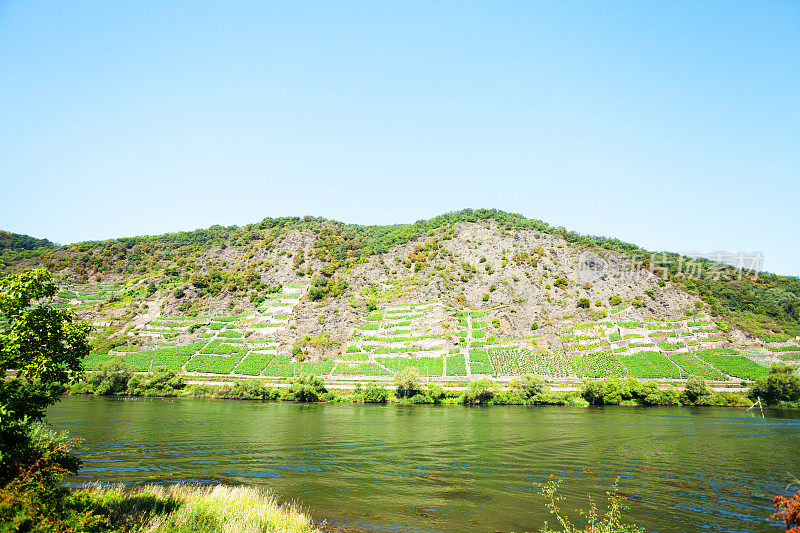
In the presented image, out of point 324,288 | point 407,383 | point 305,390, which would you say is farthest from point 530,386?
point 324,288

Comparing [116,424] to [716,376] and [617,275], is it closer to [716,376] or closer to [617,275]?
[716,376]

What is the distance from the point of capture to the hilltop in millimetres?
82312

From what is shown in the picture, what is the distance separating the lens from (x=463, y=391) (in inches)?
2746

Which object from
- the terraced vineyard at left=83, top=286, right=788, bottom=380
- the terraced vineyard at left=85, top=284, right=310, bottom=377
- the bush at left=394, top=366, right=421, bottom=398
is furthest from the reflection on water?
the terraced vineyard at left=85, top=284, right=310, bottom=377

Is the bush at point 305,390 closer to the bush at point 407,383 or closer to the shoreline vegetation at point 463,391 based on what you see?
the shoreline vegetation at point 463,391

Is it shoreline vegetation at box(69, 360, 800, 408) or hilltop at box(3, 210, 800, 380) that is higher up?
hilltop at box(3, 210, 800, 380)

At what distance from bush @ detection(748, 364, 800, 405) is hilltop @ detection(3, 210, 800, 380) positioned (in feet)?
18.5

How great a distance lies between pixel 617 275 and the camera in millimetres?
110062

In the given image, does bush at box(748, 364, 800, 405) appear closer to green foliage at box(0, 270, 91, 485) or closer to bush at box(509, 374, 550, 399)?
bush at box(509, 374, 550, 399)

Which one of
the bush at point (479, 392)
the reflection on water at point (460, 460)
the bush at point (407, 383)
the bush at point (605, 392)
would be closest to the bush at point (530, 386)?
the bush at point (479, 392)

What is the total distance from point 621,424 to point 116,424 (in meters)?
58.4

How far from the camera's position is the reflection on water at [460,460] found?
2186 cm

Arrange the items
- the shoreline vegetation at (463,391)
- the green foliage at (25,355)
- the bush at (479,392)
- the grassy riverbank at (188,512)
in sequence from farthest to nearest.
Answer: the bush at (479,392) < the shoreline vegetation at (463,391) < the grassy riverbank at (188,512) < the green foliage at (25,355)

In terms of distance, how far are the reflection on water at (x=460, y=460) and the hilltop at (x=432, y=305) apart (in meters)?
28.4
